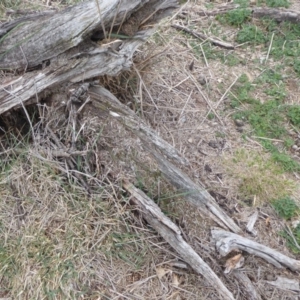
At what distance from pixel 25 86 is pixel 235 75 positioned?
1.47m

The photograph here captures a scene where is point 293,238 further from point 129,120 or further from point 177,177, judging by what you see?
point 129,120

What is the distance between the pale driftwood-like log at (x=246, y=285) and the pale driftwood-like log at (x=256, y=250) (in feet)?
0.39

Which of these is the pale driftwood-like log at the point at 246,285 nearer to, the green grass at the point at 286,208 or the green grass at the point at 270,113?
the green grass at the point at 286,208

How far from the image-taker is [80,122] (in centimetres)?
254

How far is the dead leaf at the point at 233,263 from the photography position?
2.33 m

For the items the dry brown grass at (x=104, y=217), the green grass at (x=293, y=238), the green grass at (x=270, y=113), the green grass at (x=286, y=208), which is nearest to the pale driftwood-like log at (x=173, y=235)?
the dry brown grass at (x=104, y=217)

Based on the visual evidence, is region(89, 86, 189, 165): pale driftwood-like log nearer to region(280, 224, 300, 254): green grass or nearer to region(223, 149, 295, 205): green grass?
region(223, 149, 295, 205): green grass

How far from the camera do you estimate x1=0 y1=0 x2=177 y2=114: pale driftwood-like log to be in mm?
2422


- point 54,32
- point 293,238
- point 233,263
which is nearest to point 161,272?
point 233,263

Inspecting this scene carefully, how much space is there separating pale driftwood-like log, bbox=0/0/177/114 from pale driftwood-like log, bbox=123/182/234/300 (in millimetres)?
628

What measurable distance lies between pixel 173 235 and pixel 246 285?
0.41 m

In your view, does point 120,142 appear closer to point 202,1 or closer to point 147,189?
point 147,189

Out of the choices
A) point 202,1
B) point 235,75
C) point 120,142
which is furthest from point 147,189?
point 202,1

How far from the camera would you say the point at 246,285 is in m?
2.34
